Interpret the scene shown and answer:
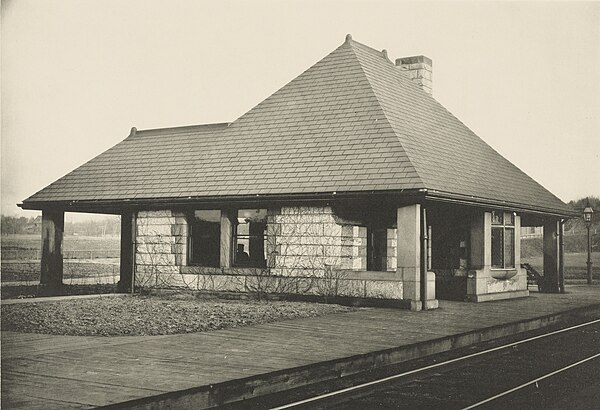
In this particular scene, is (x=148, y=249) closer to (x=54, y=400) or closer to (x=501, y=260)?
(x=501, y=260)

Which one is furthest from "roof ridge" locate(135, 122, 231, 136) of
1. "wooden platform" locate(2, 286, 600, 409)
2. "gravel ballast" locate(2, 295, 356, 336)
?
"wooden platform" locate(2, 286, 600, 409)

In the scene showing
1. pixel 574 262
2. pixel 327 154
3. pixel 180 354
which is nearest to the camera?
pixel 180 354

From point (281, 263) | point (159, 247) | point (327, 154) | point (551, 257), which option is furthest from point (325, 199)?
point (551, 257)

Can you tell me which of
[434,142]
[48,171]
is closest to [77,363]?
[48,171]

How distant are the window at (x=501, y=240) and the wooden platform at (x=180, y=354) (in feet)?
19.0

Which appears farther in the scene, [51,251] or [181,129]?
[181,129]

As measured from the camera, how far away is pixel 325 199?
1688 cm

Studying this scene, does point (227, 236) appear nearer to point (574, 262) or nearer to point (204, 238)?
point (204, 238)

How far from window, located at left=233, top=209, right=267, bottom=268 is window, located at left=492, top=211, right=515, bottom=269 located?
6359mm

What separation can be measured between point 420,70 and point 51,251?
13.5m

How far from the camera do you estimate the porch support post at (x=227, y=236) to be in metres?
19.0

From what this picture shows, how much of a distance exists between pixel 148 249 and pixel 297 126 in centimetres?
550

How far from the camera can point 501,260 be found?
1988 centimetres

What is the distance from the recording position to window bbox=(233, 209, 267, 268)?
61.0 ft
